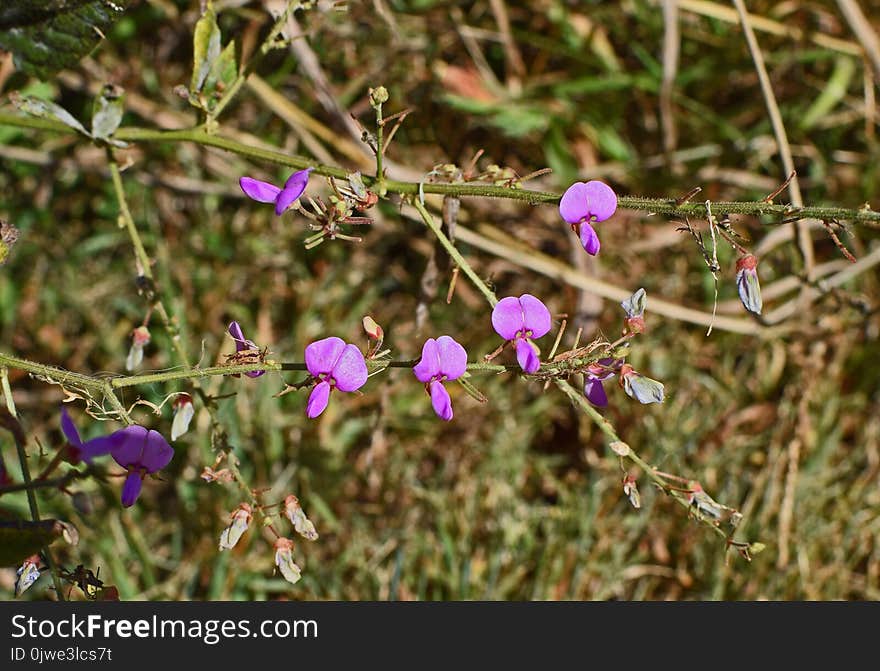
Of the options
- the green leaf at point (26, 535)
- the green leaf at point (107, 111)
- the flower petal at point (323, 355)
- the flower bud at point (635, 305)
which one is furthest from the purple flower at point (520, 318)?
the green leaf at point (107, 111)

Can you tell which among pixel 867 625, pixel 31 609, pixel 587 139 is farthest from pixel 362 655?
pixel 587 139

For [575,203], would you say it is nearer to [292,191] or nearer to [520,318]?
[520,318]

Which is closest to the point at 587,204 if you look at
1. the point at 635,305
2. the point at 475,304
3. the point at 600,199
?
the point at 600,199

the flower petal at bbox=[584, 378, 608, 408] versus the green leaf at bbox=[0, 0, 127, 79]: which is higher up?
the green leaf at bbox=[0, 0, 127, 79]

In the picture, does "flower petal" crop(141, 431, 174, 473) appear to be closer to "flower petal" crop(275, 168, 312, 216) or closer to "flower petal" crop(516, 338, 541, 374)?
"flower petal" crop(275, 168, 312, 216)

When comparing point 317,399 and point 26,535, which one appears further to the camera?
point 317,399

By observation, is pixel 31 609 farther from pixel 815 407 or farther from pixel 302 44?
pixel 815 407

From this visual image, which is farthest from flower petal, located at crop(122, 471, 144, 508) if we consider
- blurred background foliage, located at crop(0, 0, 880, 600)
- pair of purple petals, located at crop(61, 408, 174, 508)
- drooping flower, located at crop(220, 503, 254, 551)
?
blurred background foliage, located at crop(0, 0, 880, 600)
